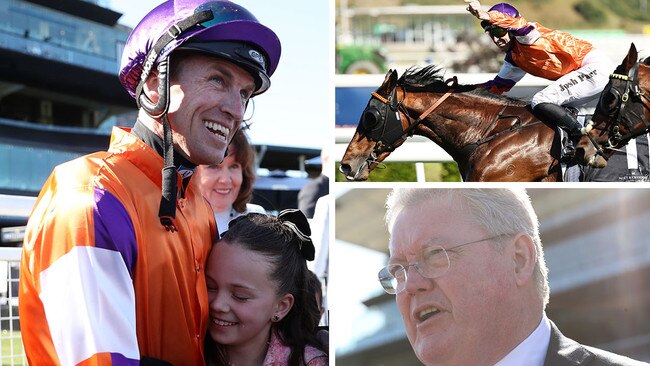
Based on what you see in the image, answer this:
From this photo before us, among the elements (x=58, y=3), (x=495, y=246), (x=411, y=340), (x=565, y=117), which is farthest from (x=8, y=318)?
(x=58, y=3)

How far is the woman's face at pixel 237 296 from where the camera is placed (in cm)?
233

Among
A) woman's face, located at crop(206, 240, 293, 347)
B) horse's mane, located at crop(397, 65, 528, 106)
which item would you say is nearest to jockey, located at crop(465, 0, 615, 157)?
horse's mane, located at crop(397, 65, 528, 106)

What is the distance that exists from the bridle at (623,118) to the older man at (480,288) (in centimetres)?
159

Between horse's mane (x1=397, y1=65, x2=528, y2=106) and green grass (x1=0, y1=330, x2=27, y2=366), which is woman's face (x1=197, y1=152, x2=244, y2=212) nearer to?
horse's mane (x1=397, y1=65, x2=528, y2=106)

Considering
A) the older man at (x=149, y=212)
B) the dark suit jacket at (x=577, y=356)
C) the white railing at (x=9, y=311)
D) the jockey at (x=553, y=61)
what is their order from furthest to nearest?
the jockey at (x=553, y=61)
the white railing at (x=9, y=311)
the dark suit jacket at (x=577, y=356)
the older man at (x=149, y=212)

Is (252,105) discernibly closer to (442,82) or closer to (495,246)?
(495,246)

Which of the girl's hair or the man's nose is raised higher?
the girl's hair

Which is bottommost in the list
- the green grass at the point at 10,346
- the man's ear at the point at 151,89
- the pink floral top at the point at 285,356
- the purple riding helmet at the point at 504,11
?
the green grass at the point at 10,346

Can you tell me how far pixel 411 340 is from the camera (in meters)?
2.12

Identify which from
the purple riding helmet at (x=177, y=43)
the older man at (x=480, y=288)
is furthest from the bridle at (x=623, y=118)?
the purple riding helmet at (x=177, y=43)

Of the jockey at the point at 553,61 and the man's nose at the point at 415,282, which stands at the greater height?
the jockey at the point at 553,61

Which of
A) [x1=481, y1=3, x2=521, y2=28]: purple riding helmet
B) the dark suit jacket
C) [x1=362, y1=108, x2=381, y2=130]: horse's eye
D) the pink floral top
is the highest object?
[x1=481, y1=3, x2=521, y2=28]: purple riding helmet

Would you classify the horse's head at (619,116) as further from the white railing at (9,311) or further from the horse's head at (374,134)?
the white railing at (9,311)

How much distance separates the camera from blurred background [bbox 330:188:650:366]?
6.78ft
